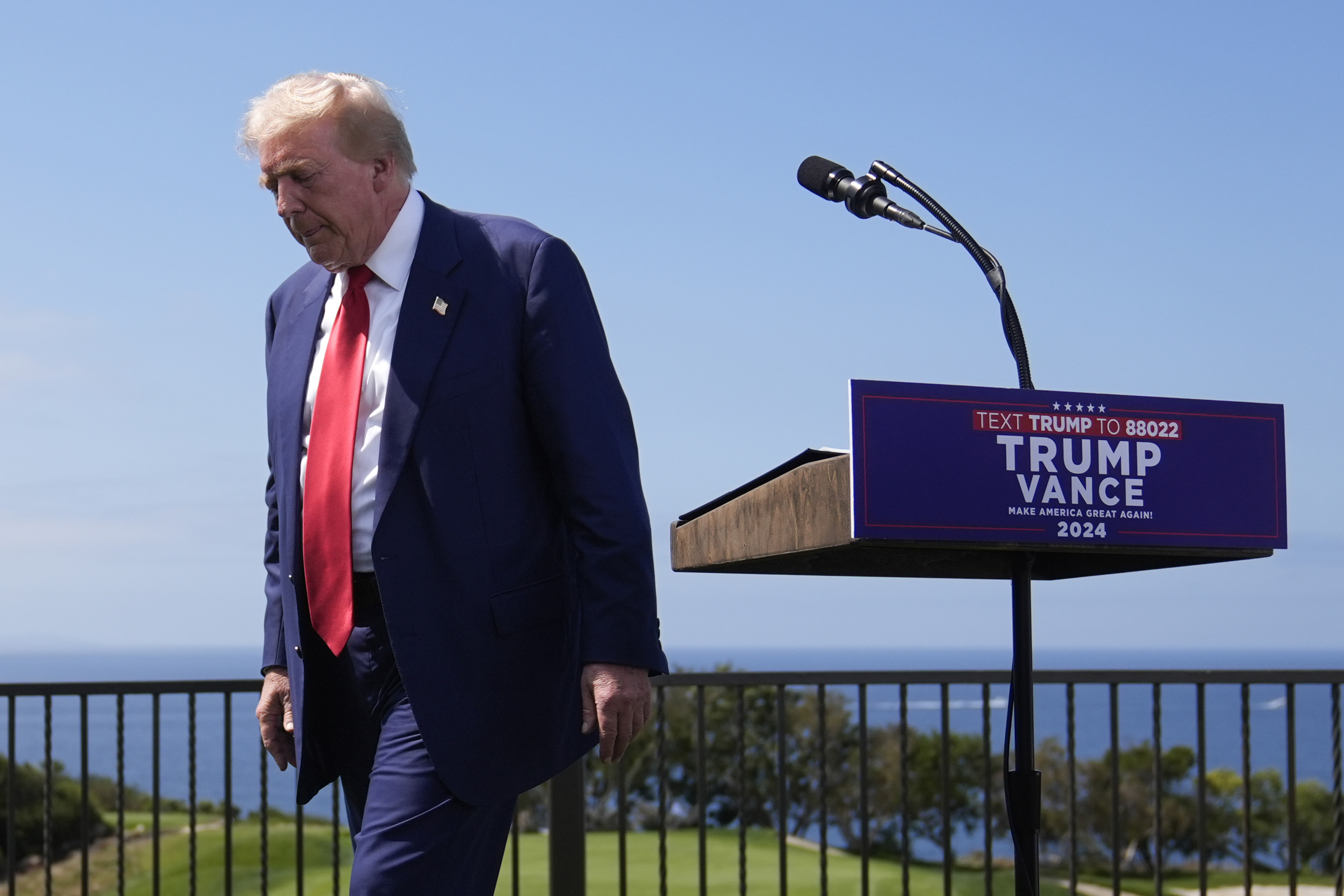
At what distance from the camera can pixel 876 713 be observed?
698cm

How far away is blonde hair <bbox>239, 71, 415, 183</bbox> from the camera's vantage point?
1698 mm

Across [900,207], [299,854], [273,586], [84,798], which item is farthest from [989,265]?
[84,798]

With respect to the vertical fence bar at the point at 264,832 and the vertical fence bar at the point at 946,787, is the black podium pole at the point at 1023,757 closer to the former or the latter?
the vertical fence bar at the point at 946,787

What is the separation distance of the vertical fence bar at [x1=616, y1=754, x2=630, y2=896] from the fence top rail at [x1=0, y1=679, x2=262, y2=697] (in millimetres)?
1000

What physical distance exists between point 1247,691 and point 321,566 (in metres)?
2.91

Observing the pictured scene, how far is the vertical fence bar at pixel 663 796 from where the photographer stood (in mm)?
3682

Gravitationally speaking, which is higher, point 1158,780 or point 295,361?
point 295,361

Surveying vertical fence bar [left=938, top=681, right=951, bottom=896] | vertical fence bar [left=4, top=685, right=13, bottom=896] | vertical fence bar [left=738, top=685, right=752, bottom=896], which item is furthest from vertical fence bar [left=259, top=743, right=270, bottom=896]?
vertical fence bar [left=938, top=681, right=951, bottom=896]

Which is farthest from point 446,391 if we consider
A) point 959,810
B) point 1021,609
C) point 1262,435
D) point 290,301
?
point 959,810

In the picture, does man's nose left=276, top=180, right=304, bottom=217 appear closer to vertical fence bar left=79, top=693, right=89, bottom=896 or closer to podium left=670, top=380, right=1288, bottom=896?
podium left=670, top=380, right=1288, bottom=896

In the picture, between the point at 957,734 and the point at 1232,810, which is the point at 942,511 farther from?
the point at 1232,810

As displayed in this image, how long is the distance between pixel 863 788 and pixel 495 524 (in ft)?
7.63

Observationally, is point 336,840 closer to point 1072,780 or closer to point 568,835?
point 568,835

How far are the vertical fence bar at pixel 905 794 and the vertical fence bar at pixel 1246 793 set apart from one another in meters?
0.91
